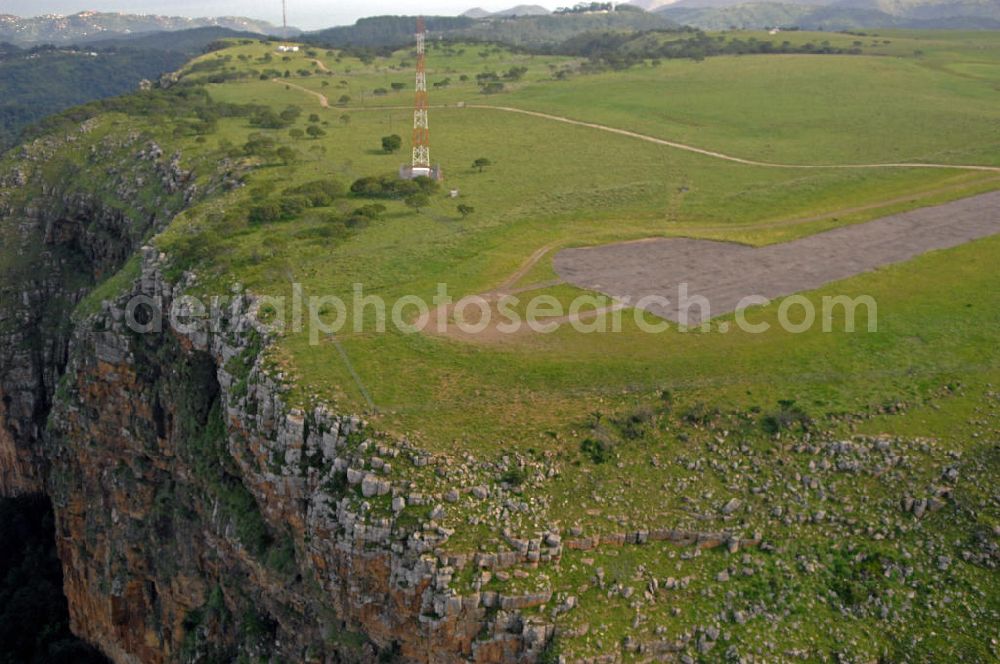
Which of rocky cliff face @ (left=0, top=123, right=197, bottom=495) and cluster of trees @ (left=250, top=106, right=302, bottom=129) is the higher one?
cluster of trees @ (left=250, top=106, right=302, bottom=129)

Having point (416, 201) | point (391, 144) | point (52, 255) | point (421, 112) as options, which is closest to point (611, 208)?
point (416, 201)

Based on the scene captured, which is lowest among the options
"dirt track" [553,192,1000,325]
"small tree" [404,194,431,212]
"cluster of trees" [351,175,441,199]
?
"dirt track" [553,192,1000,325]

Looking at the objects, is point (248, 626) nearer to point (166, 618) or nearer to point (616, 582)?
point (166, 618)

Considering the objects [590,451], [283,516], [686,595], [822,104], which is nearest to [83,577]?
[283,516]

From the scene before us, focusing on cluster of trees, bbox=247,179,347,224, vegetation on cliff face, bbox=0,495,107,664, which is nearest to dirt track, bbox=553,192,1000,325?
cluster of trees, bbox=247,179,347,224

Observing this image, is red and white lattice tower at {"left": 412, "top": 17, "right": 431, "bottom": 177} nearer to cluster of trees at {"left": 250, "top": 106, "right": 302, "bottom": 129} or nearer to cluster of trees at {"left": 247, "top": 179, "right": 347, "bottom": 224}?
cluster of trees at {"left": 247, "top": 179, "right": 347, "bottom": 224}

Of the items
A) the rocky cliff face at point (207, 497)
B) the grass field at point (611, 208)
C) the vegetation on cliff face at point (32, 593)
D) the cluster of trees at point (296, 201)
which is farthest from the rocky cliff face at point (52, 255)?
the grass field at point (611, 208)
